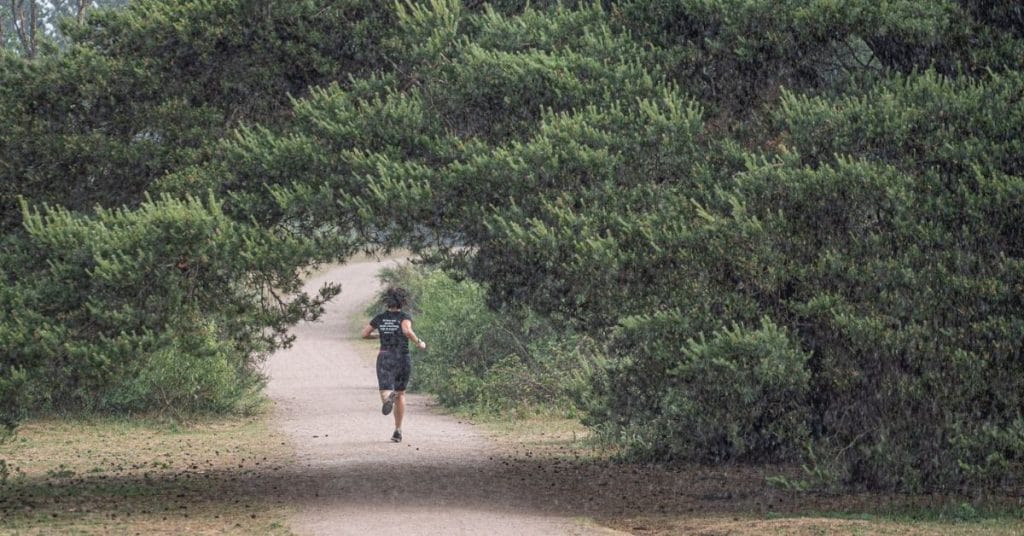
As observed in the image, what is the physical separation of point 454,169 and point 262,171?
2236mm

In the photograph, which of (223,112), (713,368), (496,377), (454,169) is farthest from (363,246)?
(496,377)

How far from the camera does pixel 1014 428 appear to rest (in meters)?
12.6

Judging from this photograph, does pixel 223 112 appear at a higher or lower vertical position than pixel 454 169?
higher

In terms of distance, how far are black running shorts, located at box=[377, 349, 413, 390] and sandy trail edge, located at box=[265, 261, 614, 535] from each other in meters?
1.04

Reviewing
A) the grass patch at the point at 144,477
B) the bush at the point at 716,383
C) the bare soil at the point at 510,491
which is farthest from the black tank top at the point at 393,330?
the bush at the point at 716,383

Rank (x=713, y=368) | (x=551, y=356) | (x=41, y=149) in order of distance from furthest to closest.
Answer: (x=551, y=356) < (x=41, y=149) < (x=713, y=368)

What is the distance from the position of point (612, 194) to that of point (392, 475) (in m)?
4.91

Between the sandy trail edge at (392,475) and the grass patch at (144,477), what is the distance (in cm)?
54

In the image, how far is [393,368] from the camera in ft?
60.5

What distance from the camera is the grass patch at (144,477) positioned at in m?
12.9

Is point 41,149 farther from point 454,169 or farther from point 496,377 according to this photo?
point 496,377

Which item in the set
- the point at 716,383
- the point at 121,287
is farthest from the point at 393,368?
the point at 716,383

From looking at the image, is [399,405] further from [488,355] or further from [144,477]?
[488,355]

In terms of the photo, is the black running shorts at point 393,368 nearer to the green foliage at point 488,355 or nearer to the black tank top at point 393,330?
the black tank top at point 393,330
